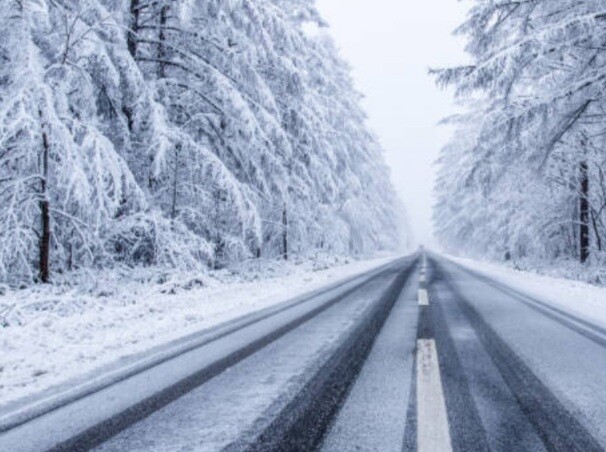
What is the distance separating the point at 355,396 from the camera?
3.74 metres

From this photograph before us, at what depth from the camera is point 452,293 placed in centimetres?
1116

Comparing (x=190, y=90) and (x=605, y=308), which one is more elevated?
(x=190, y=90)

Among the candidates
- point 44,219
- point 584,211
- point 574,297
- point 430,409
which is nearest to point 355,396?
point 430,409

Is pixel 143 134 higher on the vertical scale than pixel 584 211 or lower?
higher

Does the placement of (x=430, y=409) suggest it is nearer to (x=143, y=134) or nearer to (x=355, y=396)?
(x=355, y=396)

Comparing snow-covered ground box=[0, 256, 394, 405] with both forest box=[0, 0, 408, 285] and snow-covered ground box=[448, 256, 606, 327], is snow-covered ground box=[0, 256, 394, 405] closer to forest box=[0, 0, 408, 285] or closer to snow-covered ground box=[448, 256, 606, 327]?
forest box=[0, 0, 408, 285]

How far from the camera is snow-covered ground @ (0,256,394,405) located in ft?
17.4

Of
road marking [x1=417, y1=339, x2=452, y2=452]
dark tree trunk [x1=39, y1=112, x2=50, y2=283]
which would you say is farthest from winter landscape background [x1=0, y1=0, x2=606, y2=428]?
road marking [x1=417, y1=339, x2=452, y2=452]

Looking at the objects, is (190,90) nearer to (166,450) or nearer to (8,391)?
(8,391)

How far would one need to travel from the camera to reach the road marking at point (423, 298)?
9270 mm

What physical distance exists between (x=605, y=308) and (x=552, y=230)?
15334 millimetres

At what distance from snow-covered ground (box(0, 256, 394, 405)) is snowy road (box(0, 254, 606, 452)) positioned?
94 cm

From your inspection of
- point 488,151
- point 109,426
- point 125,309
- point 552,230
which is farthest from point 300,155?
point 109,426

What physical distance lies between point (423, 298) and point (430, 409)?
6816 millimetres
